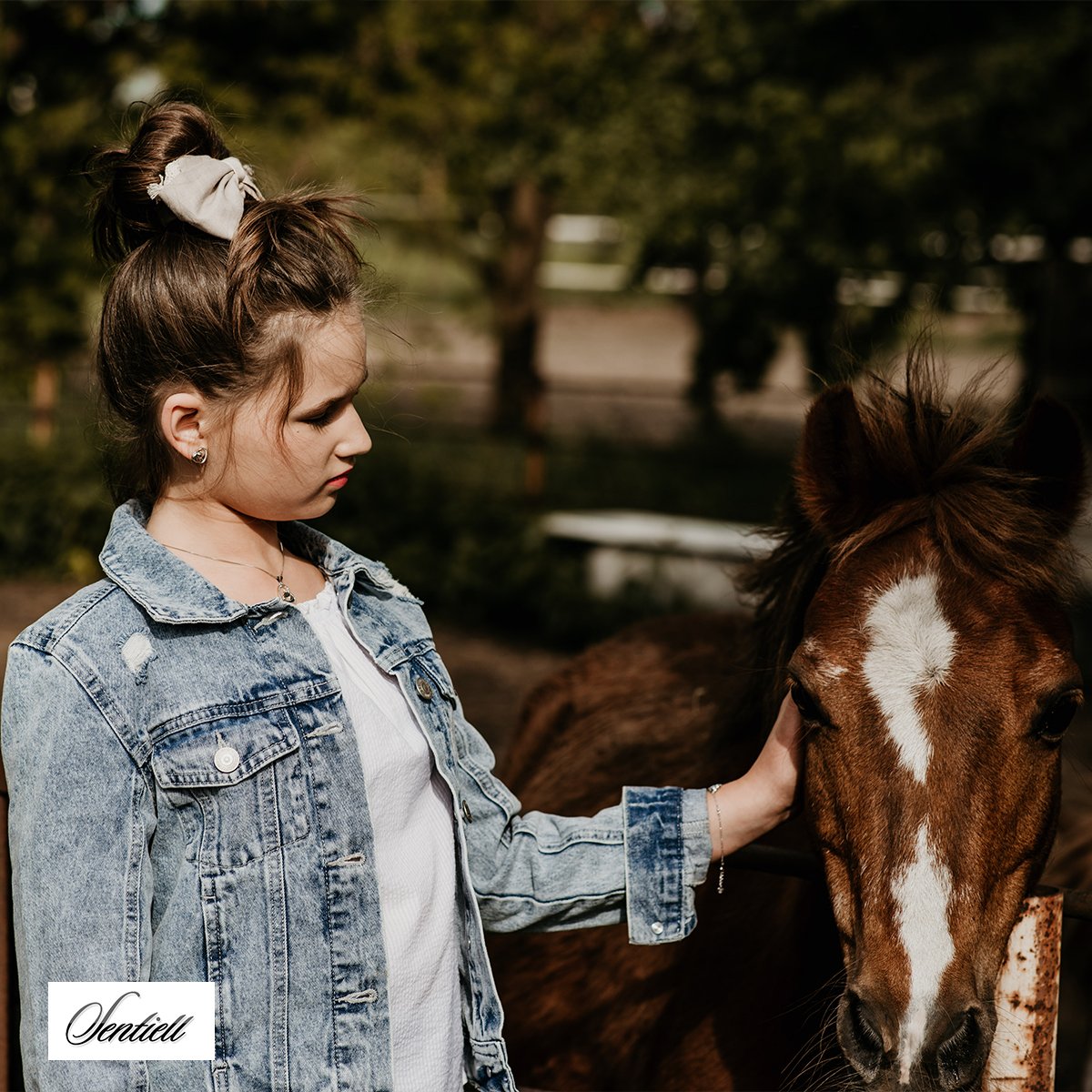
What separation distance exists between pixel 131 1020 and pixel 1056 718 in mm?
1224

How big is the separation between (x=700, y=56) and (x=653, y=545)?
3621 millimetres

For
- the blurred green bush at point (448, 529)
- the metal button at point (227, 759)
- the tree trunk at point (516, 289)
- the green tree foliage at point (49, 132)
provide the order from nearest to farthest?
1. the metal button at point (227, 759)
2. the blurred green bush at point (448, 529)
3. the green tree foliage at point (49, 132)
4. the tree trunk at point (516, 289)

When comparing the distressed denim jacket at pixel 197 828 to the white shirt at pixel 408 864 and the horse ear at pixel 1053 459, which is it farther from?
the horse ear at pixel 1053 459

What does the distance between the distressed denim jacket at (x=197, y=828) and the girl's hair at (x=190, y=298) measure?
0.18 meters

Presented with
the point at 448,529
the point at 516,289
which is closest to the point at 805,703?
the point at 448,529

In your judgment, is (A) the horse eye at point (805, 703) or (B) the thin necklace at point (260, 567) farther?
(A) the horse eye at point (805, 703)

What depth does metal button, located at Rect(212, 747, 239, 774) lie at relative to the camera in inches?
57.9

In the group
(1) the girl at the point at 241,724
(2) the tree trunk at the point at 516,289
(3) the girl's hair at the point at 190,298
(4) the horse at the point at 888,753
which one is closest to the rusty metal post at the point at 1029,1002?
(4) the horse at the point at 888,753

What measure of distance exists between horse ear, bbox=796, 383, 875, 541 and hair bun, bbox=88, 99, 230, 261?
947 millimetres

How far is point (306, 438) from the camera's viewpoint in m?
1.59

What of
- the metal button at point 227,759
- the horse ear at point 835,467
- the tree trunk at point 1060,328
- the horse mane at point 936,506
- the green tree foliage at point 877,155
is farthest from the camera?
the tree trunk at point 1060,328

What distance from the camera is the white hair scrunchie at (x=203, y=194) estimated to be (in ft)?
5.05

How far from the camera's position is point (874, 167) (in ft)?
26.7

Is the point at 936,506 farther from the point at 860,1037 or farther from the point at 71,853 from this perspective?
the point at 71,853
